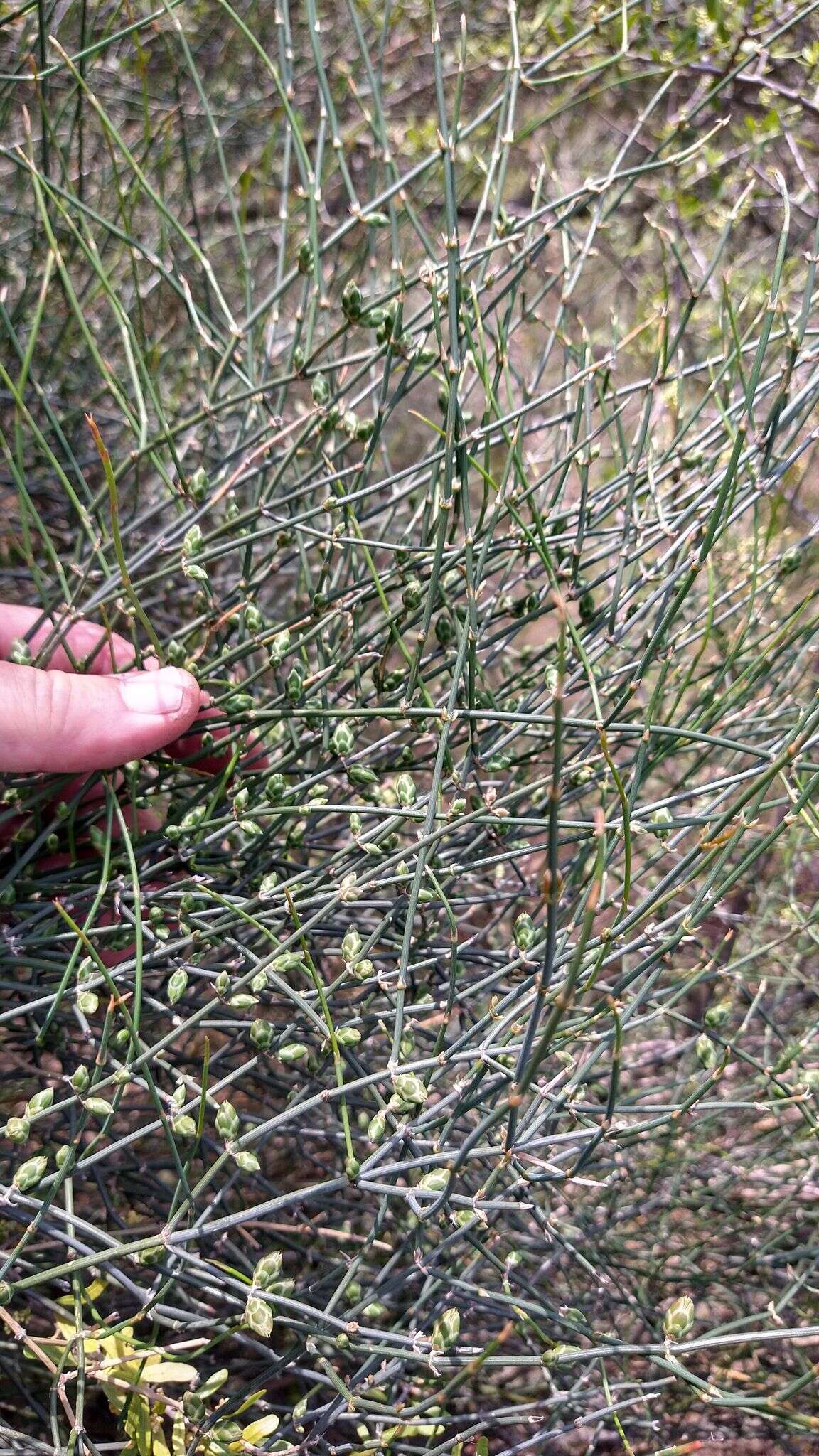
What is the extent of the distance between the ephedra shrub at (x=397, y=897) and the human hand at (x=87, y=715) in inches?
1.1

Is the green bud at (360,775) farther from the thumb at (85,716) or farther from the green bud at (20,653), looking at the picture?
the green bud at (20,653)

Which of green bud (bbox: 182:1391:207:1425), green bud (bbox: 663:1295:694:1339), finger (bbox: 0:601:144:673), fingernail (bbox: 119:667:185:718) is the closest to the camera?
green bud (bbox: 663:1295:694:1339)

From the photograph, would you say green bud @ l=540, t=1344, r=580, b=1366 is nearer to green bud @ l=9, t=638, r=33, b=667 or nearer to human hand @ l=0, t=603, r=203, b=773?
human hand @ l=0, t=603, r=203, b=773

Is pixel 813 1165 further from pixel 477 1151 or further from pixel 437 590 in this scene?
pixel 437 590

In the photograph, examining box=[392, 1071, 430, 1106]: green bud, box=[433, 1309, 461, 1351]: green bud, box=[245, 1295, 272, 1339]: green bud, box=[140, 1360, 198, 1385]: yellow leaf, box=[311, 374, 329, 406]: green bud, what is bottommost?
box=[140, 1360, 198, 1385]: yellow leaf

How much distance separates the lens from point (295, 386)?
72.4 inches

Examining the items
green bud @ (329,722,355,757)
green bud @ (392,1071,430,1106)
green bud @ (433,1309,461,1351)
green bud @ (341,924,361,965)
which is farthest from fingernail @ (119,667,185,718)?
green bud @ (433,1309,461,1351)

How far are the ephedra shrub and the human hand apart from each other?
3 centimetres

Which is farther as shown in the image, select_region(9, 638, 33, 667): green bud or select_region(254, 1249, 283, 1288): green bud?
select_region(9, 638, 33, 667): green bud

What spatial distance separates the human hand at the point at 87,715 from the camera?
73 centimetres

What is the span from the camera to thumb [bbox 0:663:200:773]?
73 centimetres

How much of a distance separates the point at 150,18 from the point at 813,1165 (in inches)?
47.4

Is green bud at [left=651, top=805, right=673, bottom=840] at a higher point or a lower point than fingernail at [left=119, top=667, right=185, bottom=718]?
lower

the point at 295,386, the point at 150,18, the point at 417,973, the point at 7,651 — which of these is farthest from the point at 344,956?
the point at 295,386
